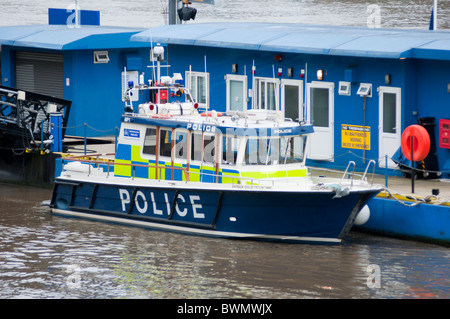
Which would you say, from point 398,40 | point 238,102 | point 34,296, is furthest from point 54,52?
point 34,296

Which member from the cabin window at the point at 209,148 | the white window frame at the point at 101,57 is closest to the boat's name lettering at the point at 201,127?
the cabin window at the point at 209,148

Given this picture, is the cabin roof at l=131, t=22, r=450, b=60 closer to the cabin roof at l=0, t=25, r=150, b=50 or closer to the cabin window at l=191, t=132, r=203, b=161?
the cabin roof at l=0, t=25, r=150, b=50

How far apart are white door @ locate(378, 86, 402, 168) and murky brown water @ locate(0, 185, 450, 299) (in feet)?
8.84

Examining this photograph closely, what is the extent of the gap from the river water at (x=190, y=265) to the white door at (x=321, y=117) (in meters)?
3.49

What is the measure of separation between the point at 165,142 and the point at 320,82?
448 centimetres

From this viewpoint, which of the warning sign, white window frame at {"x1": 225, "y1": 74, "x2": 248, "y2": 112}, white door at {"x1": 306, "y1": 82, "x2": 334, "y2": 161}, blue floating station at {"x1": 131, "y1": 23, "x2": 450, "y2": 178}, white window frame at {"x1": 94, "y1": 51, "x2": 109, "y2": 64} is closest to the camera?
blue floating station at {"x1": 131, "y1": 23, "x2": 450, "y2": 178}

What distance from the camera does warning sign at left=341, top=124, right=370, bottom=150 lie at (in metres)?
19.4

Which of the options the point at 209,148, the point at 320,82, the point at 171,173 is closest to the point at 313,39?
the point at 320,82

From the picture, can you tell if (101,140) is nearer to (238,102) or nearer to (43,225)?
(238,102)

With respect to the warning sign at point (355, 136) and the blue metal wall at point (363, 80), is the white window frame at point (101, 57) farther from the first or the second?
the warning sign at point (355, 136)

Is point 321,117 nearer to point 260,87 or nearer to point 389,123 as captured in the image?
point 389,123

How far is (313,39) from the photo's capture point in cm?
2025

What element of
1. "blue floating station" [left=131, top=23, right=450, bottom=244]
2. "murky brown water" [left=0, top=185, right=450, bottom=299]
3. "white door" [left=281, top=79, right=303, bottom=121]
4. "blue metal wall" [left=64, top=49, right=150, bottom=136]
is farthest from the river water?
"blue metal wall" [left=64, top=49, right=150, bottom=136]

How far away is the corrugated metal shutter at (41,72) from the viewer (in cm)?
2630
